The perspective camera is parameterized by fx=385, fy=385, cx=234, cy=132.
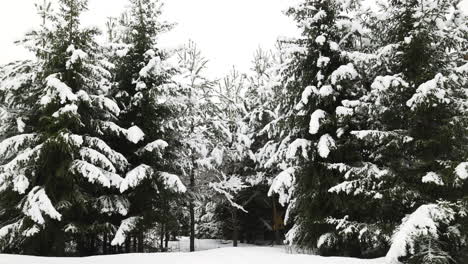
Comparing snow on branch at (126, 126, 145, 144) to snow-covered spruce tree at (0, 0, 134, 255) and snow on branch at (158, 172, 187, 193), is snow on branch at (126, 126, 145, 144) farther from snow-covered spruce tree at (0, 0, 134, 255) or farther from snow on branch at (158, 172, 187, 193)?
snow on branch at (158, 172, 187, 193)

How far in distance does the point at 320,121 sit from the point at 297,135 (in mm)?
1719

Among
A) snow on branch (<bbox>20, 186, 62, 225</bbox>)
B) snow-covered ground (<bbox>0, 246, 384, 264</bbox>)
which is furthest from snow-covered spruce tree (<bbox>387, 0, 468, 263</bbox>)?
snow on branch (<bbox>20, 186, 62, 225</bbox>)

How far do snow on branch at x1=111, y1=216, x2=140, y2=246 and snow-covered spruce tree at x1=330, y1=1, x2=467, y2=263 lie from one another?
270 inches

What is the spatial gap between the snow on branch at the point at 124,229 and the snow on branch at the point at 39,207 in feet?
6.14

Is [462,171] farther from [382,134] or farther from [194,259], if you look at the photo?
[194,259]

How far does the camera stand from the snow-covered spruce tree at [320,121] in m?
12.9

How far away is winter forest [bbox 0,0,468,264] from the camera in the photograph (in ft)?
34.9

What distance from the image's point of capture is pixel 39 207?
11.4 metres

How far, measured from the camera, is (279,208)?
24.8m

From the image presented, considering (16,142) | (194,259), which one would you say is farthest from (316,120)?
(16,142)

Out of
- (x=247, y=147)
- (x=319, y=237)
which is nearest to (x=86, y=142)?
(x=319, y=237)

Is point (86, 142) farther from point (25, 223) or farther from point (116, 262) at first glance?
point (116, 262)

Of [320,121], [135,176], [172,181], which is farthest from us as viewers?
[172,181]

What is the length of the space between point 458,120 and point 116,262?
9345 millimetres
